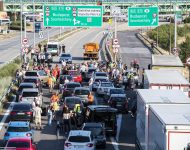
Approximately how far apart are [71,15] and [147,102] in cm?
3926

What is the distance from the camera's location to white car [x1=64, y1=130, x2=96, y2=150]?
26.7 metres

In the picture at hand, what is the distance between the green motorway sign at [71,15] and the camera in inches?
2405

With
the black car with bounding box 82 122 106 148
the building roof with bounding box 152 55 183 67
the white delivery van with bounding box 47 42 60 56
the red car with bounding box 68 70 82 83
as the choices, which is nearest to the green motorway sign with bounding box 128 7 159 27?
the red car with bounding box 68 70 82 83

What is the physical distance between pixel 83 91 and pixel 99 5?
20772mm

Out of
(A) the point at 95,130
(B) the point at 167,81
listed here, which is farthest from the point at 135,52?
(A) the point at 95,130

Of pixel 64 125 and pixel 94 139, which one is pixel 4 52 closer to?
pixel 64 125

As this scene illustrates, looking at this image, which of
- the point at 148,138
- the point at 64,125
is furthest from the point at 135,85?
the point at 148,138

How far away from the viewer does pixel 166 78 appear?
34.8 meters

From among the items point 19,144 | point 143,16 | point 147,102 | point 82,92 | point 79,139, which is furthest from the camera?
point 143,16

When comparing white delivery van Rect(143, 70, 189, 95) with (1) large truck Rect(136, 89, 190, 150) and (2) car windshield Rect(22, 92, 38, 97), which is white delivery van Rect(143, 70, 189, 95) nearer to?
(1) large truck Rect(136, 89, 190, 150)

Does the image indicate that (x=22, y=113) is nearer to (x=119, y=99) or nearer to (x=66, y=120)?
(x=66, y=120)

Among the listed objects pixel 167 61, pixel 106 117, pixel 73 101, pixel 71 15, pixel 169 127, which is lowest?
pixel 106 117

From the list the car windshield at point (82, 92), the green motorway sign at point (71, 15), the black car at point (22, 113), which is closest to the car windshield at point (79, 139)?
the black car at point (22, 113)

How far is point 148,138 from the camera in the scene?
21500 mm
